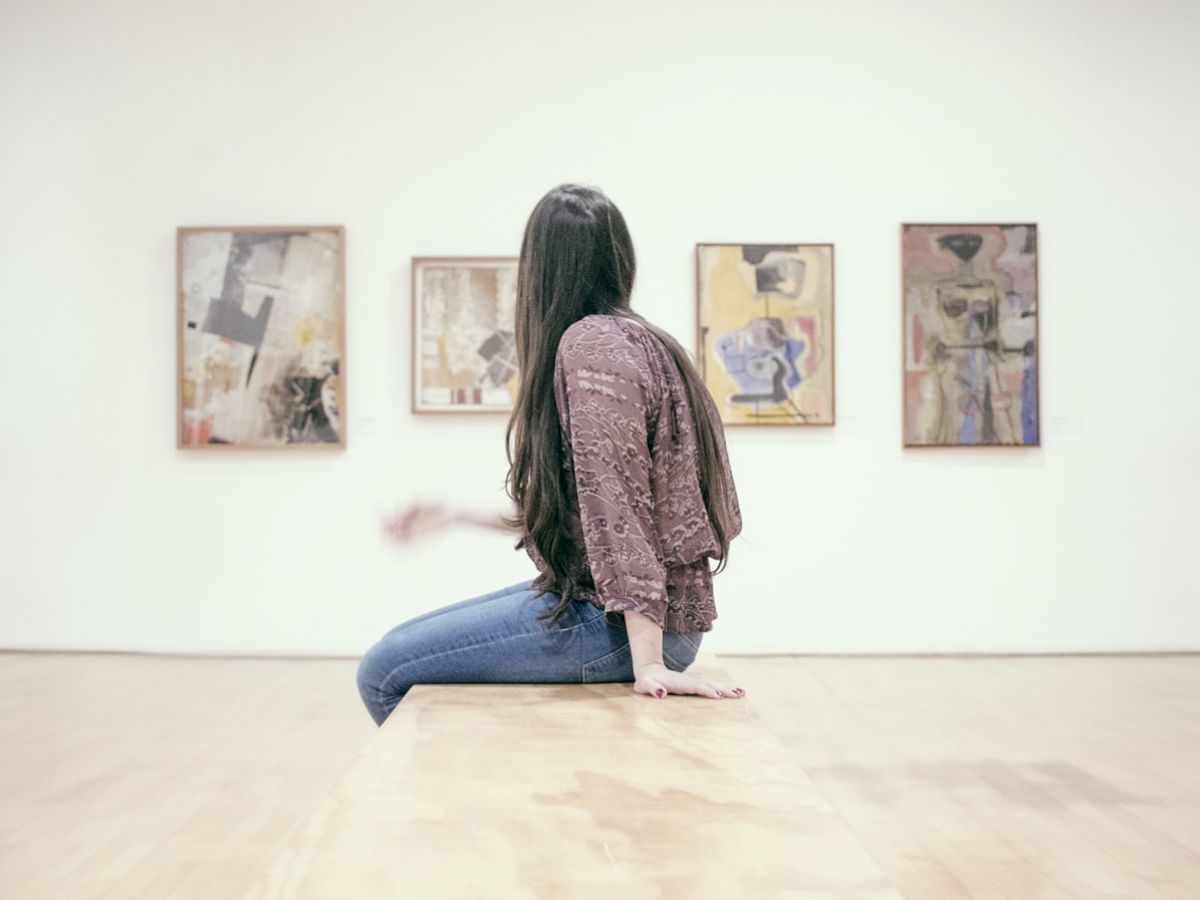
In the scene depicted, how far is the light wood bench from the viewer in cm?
112

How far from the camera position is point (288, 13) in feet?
19.8

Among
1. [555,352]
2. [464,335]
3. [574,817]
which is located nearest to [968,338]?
[464,335]

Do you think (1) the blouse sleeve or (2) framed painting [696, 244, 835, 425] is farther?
(2) framed painting [696, 244, 835, 425]

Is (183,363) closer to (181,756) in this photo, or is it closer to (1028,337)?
(181,756)

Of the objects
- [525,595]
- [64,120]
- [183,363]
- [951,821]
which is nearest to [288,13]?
[64,120]

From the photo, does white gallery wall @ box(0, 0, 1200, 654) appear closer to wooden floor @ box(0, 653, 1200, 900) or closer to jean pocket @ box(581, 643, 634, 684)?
wooden floor @ box(0, 653, 1200, 900)

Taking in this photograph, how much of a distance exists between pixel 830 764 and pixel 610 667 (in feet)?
5.70

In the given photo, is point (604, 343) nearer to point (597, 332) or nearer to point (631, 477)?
point (597, 332)

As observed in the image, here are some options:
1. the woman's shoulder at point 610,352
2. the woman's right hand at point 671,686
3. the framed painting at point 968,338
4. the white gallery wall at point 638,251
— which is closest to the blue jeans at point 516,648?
the woman's right hand at point 671,686

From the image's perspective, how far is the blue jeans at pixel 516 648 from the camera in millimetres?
2125

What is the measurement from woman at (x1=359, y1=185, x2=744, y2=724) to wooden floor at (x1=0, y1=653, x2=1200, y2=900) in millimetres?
850

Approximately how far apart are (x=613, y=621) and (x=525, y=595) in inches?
7.8

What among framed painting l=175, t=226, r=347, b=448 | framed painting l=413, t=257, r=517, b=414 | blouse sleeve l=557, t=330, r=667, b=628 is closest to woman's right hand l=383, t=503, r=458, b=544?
blouse sleeve l=557, t=330, r=667, b=628

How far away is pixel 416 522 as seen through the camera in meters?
2.35
